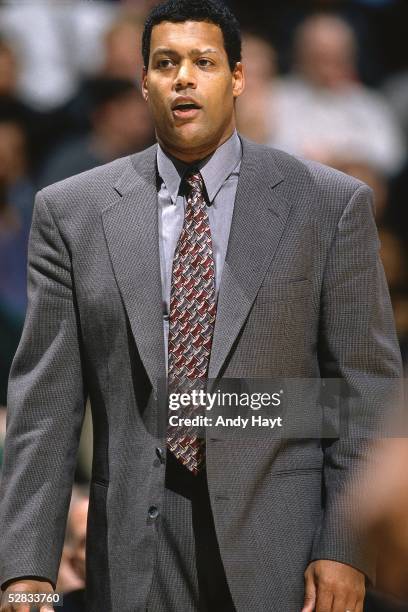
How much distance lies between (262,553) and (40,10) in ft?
5.44

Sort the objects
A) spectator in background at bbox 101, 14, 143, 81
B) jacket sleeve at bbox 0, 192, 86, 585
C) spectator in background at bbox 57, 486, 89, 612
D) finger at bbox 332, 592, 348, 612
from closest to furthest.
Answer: finger at bbox 332, 592, 348, 612 < jacket sleeve at bbox 0, 192, 86, 585 < spectator in background at bbox 57, 486, 89, 612 < spectator in background at bbox 101, 14, 143, 81

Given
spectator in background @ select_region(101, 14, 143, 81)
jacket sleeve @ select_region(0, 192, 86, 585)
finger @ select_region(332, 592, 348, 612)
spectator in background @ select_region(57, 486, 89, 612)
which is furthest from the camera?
spectator in background @ select_region(101, 14, 143, 81)

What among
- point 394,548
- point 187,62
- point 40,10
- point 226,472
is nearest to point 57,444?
point 226,472

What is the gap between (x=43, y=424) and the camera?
178 cm

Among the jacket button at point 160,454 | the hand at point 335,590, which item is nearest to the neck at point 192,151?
the jacket button at point 160,454

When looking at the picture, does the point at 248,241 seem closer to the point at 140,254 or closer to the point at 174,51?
the point at 140,254

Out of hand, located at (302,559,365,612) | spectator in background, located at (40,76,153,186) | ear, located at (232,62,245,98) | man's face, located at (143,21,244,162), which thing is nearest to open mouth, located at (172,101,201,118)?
man's face, located at (143,21,244,162)

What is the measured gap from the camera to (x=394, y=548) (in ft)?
2.55

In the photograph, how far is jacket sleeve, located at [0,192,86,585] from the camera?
175cm

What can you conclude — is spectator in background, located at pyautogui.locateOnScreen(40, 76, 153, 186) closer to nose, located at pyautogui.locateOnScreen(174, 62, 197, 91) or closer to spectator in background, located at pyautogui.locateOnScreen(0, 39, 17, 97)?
spectator in background, located at pyautogui.locateOnScreen(0, 39, 17, 97)

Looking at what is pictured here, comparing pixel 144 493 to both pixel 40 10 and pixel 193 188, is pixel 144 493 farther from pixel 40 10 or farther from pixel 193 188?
pixel 40 10

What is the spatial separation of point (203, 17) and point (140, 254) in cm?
41

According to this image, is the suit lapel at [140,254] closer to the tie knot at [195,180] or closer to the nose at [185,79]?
the tie knot at [195,180]

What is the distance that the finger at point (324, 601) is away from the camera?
1.65 metres
